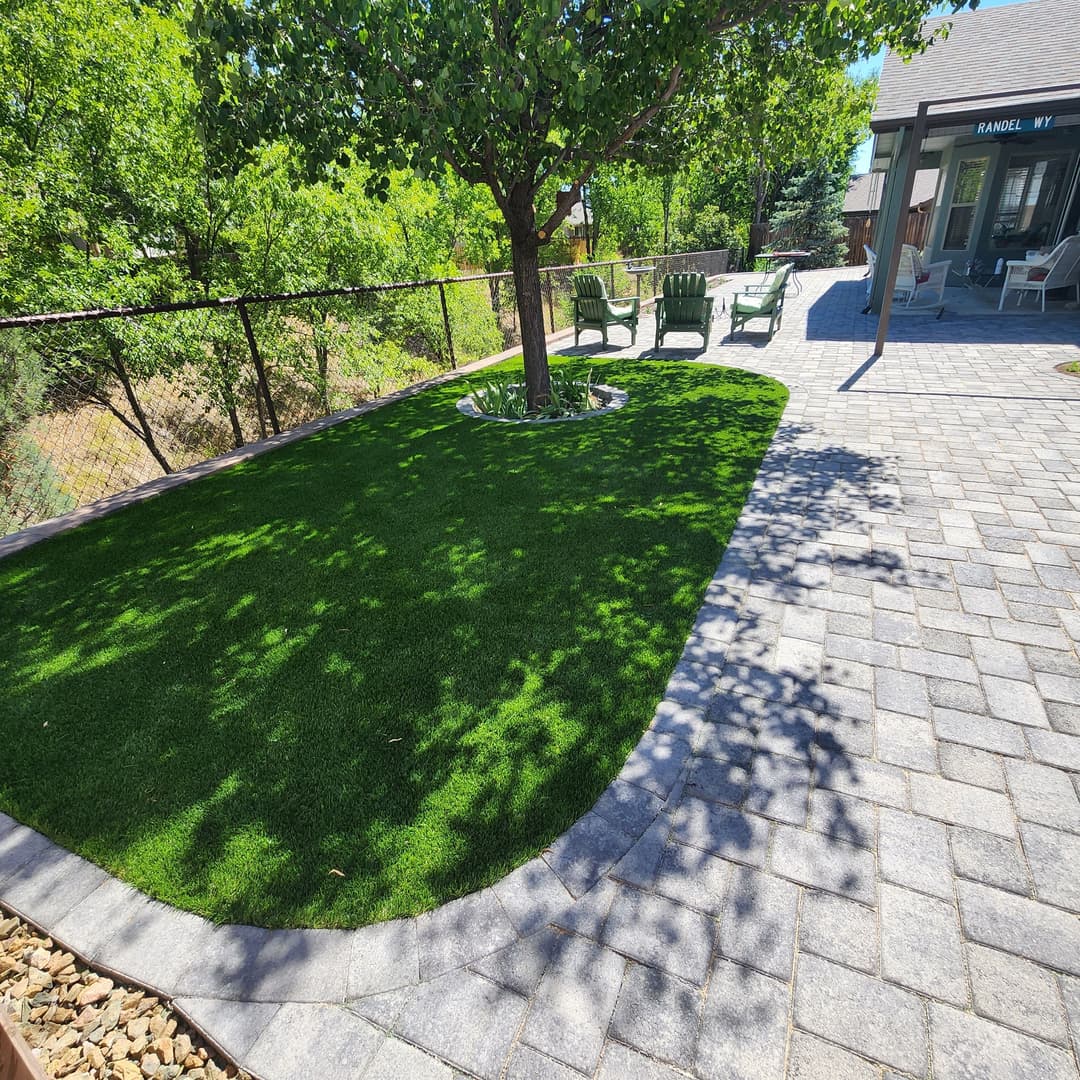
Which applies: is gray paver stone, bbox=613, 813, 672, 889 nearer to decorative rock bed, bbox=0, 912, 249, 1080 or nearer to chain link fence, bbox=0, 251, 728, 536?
decorative rock bed, bbox=0, 912, 249, 1080

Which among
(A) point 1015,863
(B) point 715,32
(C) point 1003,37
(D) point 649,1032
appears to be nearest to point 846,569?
(A) point 1015,863

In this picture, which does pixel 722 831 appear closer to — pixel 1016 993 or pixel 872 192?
pixel 1016 993

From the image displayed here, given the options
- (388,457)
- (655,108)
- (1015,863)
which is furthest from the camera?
(388,457)

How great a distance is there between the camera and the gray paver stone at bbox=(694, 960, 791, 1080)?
1.45 metres

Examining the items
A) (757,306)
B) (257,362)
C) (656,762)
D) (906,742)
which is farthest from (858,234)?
(656,762)

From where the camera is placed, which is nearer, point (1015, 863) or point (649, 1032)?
point (649, 1032)

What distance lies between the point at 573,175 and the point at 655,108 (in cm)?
112

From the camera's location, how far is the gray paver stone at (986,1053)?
1.41 metres

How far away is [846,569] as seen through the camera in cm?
355

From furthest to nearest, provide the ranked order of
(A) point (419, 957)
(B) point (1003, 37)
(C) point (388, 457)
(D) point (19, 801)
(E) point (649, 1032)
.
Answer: (B) point (1003, 37) < (C) point (388, 457) < (D) point (19, 801) < (A) point (419, 957) < (E) point (649, 1032)

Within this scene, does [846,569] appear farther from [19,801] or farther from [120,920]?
[19,801]

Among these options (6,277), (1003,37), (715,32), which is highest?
(1003,37)

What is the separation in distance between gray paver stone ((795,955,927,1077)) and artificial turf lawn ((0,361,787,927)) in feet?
2.86

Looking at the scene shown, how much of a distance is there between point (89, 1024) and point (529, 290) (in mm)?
7131
